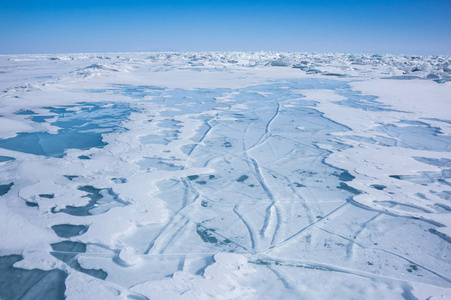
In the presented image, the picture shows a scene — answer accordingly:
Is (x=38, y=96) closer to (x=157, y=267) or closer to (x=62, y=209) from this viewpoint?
(x=62, y=209)

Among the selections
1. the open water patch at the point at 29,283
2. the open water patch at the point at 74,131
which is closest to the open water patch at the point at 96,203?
the open water patch at the point at 29,283

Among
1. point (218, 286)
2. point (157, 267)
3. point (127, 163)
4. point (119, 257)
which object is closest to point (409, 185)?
point (218, 286)

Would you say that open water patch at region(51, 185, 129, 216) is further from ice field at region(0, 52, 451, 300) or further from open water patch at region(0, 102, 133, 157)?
open water patch at region(0, 102, 133, 157)

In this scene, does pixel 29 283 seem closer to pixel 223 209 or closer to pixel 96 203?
pixel 96 203

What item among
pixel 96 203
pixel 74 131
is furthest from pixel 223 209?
pixel 74 131

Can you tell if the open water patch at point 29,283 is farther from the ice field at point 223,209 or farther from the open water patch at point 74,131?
the open water patch at point 74,131

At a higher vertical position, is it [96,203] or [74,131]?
[74,131]

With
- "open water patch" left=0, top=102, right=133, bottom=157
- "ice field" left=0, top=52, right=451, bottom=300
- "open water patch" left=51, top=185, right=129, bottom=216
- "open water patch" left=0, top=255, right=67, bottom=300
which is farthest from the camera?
"open water patch" left=0, top=102, right=133, bottom=157

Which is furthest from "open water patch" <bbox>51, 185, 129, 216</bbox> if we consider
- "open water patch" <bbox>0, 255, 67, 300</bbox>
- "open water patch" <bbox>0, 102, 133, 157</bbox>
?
"open water patch" <bbox>0, 102, 133, 157</bbox>
